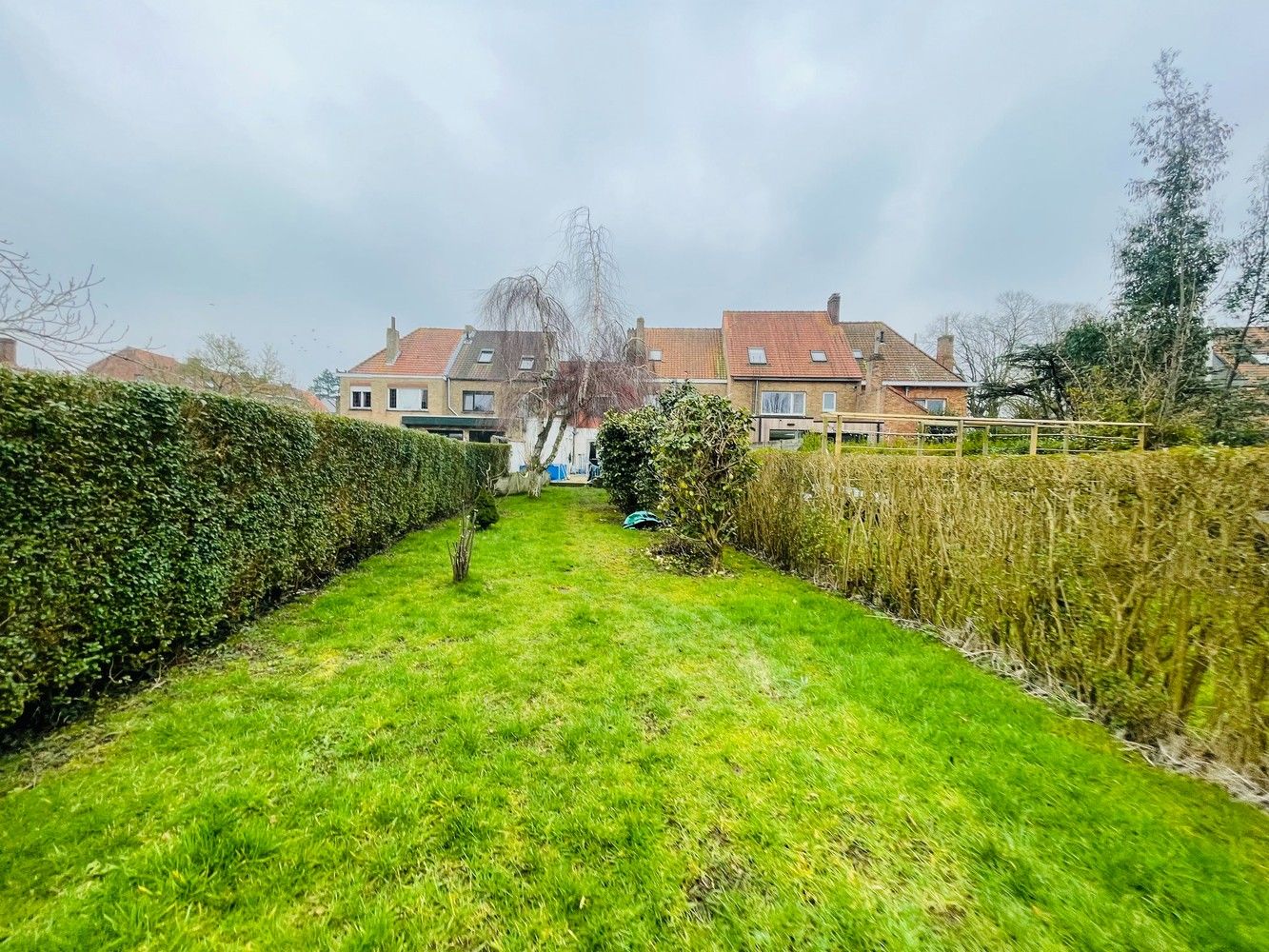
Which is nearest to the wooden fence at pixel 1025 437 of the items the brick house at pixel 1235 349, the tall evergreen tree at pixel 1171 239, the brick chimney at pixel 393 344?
the tall evergreen tree at pixel 1171 239

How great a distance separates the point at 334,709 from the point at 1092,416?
19.3 m

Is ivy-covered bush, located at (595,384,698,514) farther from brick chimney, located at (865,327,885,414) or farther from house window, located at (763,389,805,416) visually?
brick chimney, located at (865,327,885,414)

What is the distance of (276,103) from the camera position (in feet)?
32.2

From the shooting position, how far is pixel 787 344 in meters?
26.0

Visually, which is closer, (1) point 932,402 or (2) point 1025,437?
(2) point 1025,437

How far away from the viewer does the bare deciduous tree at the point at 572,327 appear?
45.3 ft

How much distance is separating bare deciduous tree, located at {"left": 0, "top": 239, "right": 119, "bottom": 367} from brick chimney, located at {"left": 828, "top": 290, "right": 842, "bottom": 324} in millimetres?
28892

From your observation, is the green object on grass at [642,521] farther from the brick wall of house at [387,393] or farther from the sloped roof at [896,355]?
the brick wall of house at [387,393]

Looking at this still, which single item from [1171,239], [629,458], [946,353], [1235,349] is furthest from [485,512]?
[946,353]

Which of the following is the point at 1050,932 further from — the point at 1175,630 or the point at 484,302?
the point at 484,302

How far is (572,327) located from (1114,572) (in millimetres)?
13438

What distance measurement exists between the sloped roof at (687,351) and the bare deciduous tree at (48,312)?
74.8ft

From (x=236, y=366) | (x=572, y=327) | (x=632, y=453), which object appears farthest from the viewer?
(x=236, y=366)

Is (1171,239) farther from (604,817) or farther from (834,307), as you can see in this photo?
(604,817)
